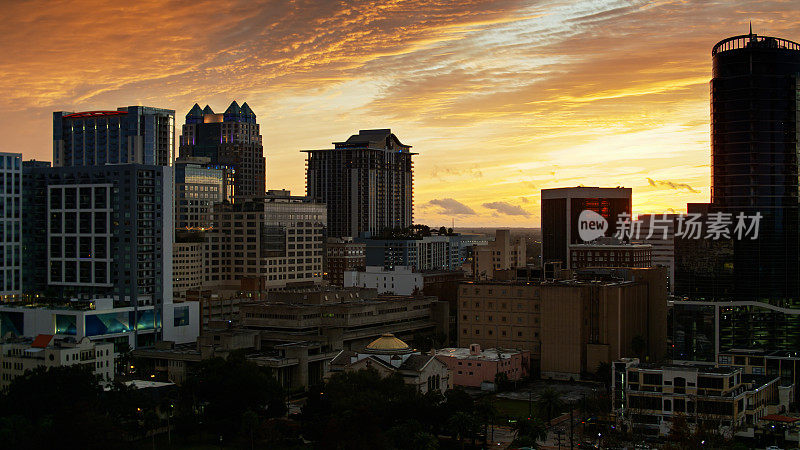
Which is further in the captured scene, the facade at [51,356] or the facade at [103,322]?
the facade at [103,322]

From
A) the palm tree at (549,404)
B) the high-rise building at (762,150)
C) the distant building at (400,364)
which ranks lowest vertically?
the palm tree at (549,404)

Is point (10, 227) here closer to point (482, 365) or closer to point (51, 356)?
point (51, 356)

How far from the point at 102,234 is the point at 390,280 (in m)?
63.9

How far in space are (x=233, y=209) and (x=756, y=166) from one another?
103 meters

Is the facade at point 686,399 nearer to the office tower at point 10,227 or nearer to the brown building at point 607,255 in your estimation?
the office tower at point 10,227

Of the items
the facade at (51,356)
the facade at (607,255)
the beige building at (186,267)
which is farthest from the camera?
the facade at (607,255)

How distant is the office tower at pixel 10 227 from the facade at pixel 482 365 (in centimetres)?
6905

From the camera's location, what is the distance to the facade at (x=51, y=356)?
9612 centimetres

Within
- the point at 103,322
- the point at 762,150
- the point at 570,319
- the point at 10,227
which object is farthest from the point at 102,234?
the point at 762,150

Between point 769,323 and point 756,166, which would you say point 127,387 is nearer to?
point 769,323

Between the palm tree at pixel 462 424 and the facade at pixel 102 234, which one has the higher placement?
the facade at pixel 102 234

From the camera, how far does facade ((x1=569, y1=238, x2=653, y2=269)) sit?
Result: 606 ft

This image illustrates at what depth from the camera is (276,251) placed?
188250 mm

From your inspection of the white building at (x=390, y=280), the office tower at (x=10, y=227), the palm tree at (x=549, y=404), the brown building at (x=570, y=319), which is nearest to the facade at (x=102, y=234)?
the office tower at (x=10, y=227)
